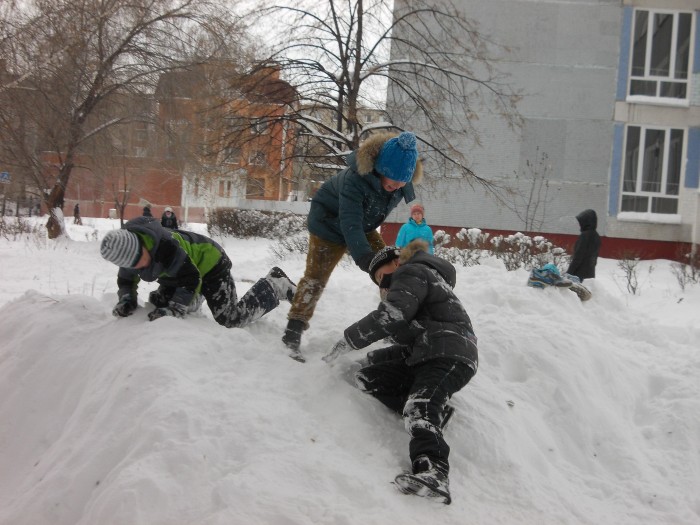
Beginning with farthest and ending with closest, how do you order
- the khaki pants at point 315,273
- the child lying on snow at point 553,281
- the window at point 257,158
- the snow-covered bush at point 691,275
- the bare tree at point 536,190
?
the bare tree at point 536,190 < the window at point 257,158 < the snow-covered bush at point 691,275 < the child lying on snow at point 553,281 < the khaki pants at point 315,273

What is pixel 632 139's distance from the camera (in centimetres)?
1516

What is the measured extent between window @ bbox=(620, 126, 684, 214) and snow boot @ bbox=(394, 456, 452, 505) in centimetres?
1476

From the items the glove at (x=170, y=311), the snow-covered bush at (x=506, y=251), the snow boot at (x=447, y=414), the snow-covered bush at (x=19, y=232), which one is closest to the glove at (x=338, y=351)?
the snow boot at (x=447, y=414)

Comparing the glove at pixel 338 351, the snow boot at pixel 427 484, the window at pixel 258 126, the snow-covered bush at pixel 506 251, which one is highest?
the window at pixel 258 126

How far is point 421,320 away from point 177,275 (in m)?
1.58

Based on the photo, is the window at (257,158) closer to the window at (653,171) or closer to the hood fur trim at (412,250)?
the hood fur trim at (412,250)

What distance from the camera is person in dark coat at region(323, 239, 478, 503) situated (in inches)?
94.7

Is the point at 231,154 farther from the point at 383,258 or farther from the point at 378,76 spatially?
the point at 383,258

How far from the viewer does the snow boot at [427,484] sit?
212cm

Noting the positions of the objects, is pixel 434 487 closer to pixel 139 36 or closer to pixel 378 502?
pixel 378 502

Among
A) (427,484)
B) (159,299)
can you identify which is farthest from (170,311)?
(427,484)

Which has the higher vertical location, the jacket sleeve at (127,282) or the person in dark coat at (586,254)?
the person in dark coat at (586,254)

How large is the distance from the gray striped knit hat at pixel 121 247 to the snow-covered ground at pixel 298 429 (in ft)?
1.19

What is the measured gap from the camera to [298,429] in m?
2.37
